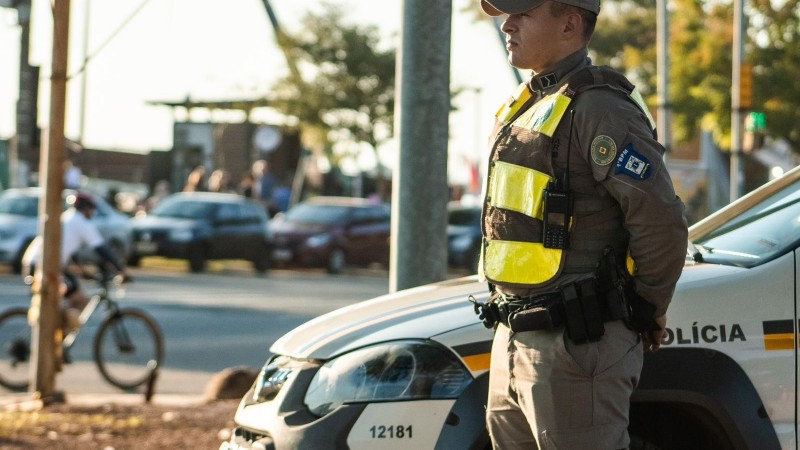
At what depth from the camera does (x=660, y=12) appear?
1070 inches

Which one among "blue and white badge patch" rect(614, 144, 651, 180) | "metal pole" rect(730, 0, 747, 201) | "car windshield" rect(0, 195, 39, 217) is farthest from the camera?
"metal pole" rect(730, 0, 747, 201)

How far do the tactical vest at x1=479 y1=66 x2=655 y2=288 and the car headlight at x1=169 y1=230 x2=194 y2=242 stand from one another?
21496mm

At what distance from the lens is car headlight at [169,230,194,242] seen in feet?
81.1

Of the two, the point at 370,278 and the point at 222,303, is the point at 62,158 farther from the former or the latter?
the point at 370,278

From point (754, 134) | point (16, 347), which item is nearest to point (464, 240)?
point (754, 134)

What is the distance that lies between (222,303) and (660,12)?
12.7 m

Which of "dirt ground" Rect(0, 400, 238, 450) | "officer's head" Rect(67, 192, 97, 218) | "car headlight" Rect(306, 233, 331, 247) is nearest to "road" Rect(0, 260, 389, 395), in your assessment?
"car headlight" Rect(306, 233, 331, 247)

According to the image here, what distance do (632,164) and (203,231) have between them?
2195cm

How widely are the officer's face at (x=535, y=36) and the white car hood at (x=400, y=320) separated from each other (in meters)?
0.86

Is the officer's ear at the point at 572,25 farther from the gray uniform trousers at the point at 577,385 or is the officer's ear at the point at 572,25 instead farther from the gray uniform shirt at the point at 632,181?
the gray uniform trousers at the point at 577,385

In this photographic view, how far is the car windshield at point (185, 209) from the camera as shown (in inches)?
999

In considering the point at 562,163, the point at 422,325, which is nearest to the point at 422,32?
the point at 422,325

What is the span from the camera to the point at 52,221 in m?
8.61

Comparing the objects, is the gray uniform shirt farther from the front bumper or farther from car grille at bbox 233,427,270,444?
car grille at bbox 233,427,270,444
